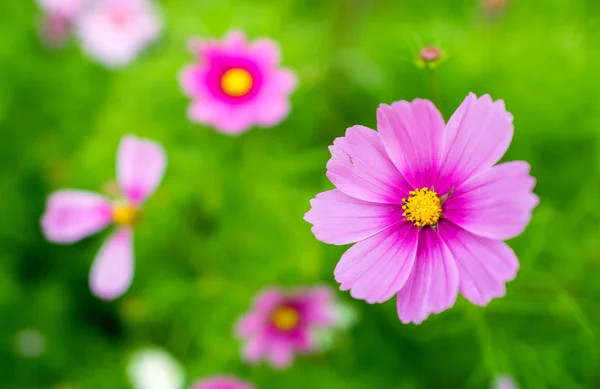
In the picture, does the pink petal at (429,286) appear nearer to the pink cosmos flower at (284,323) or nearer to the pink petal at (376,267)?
the pink petal at (376,267)

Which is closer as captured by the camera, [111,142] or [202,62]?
[202,62]

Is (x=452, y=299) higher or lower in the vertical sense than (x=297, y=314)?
lower

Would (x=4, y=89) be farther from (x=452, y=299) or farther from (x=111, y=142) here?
(x=452, y=299)

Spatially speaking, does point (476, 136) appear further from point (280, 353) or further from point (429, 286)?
point (280, 353)

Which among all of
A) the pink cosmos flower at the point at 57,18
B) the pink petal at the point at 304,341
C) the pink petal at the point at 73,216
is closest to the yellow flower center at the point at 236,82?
the pink petal at the point at 73,216

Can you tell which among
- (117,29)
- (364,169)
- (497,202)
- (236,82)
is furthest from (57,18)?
(497,202)

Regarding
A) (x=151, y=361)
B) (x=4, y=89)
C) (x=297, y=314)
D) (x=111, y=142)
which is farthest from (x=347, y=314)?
(x=4, y=89)
